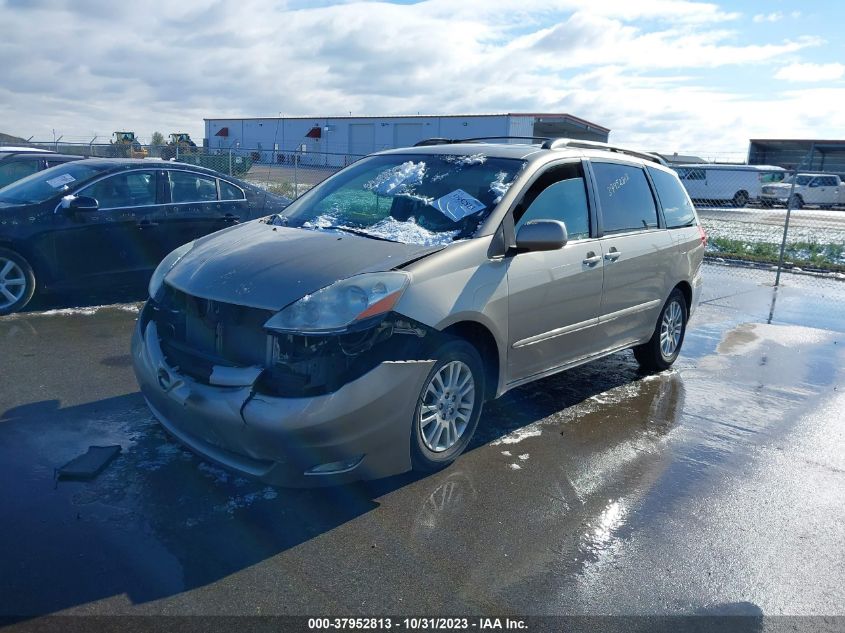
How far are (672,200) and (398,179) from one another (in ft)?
9.16

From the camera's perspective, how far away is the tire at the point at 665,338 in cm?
643

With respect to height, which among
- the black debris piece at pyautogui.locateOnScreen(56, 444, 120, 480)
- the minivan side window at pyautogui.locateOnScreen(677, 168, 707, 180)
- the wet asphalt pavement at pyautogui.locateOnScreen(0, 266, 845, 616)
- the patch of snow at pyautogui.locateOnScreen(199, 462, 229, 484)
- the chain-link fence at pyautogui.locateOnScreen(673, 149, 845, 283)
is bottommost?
the wet asphalt pavement at pyautogui.locateOnScreen(0, 266, 845, 616)

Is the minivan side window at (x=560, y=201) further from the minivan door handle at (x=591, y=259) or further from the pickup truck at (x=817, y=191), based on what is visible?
the pickup truck at (x=817, y=191)

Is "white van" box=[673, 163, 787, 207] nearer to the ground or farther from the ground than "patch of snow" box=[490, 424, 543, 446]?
farther from the ground

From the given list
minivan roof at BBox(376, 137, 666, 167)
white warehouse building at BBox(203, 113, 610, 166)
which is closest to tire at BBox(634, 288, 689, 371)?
minivan roof at BBox(376, 137, 666, 167)

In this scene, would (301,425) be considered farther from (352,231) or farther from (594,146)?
(594,146)

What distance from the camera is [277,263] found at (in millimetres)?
3990

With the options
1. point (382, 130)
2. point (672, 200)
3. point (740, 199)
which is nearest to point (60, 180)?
point (672, 200)

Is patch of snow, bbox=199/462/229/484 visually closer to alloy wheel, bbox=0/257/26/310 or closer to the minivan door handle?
the minivan door handle

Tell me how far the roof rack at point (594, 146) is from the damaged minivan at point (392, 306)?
0.9 inches

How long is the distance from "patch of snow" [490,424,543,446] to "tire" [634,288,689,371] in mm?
1852

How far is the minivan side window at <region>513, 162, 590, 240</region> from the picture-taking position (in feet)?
15.5

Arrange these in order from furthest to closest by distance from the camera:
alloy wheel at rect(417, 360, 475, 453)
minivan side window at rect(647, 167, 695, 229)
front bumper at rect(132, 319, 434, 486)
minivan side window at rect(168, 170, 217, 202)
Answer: minivan side window at rect(168, 170, 217, 202) < minivan side window at rect(647, 167, 695, 229) < alloy wheel at rect(417, 360, 475, 453) < front bumper at rect(132, 319, 434, 486)

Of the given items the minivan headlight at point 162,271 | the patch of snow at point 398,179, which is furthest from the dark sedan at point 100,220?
the patch of snow at point 398,179
